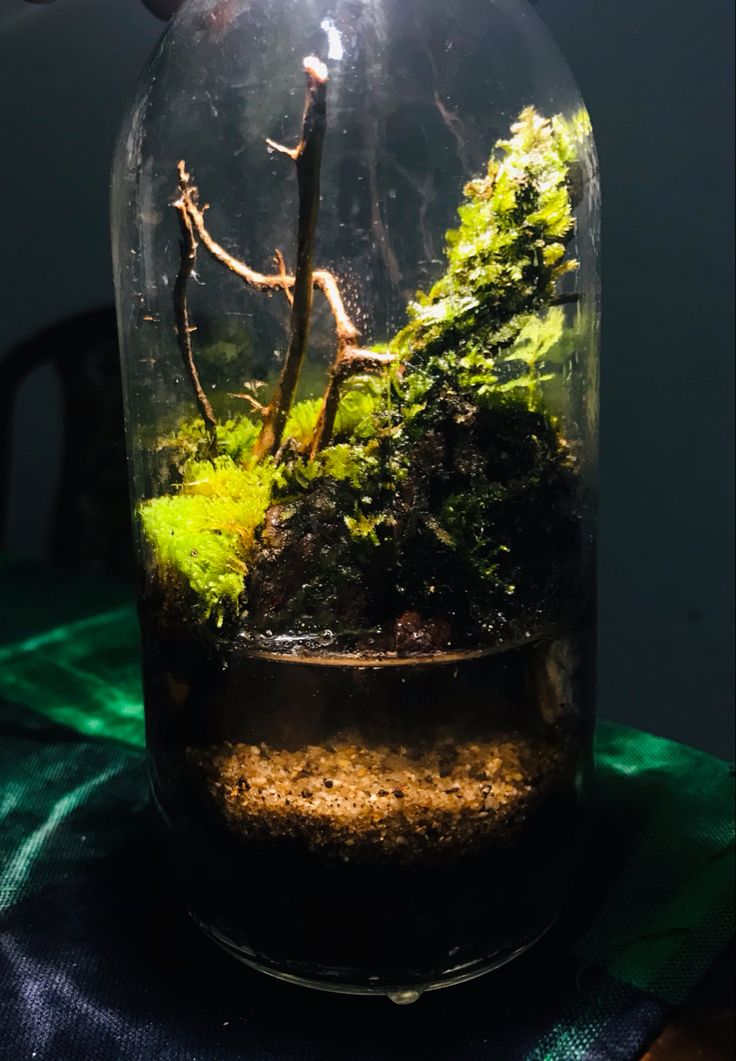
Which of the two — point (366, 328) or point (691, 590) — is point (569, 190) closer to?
point (366, 328)

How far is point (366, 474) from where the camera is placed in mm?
530

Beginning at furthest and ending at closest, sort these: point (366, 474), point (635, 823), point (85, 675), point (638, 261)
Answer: point (638, 261)
point (85, 675)
point (635, 823)
point (366, 474)

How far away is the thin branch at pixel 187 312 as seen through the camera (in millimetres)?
577

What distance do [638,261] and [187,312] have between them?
87 cm

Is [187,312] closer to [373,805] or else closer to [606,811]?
[373,805]

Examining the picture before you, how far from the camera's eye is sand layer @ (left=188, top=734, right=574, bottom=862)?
0.54m

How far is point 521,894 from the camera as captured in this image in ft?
1.95

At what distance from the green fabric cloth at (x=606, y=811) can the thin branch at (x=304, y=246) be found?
417 millimetres

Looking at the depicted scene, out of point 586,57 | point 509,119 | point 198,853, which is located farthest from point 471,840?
point 586,57

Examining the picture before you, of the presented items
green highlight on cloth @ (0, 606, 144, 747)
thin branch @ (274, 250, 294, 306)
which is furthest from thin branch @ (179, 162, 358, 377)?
green highlight on cloth @ (0, 606, 144, 747)

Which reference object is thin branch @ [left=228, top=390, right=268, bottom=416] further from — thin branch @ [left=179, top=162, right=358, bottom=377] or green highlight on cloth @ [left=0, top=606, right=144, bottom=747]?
green highlight on cloth @ [left=0, top=606, right=144, bottom=747]

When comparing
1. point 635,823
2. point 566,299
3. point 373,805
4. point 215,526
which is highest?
point 566,299

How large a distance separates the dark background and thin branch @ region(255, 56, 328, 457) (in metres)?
0.66

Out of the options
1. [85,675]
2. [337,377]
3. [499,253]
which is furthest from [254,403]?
[85,675]
